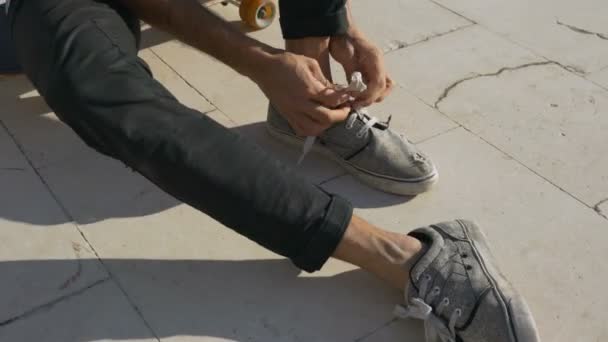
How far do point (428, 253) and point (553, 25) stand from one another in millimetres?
1375

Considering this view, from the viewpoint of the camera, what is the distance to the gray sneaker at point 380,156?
4.96 ft

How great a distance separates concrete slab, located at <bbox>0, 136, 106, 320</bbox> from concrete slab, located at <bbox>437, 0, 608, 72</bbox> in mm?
1490

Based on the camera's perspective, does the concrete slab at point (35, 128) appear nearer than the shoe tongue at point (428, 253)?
No

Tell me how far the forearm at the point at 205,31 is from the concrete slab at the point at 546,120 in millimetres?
695

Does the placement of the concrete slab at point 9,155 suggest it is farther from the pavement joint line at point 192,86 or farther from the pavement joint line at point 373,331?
the pavement joint line at point 373,331

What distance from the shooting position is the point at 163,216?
1.44m

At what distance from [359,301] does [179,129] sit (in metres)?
0.47

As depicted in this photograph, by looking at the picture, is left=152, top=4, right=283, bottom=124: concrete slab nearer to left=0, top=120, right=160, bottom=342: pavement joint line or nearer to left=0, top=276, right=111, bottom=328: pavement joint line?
left=0, top=120, right=160, bottom=342: pavement joint line

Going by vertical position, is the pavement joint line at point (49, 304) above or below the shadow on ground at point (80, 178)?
below

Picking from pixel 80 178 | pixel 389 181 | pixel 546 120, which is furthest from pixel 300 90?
pixel 546 120

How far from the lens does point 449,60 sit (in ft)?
6.72

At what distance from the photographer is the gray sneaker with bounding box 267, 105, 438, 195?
4.96ft

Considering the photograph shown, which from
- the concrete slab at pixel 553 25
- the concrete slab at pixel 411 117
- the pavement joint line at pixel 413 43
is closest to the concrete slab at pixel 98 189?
the concrete slab at pixel 411 117

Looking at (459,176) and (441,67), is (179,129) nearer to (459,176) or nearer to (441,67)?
(459,176)
